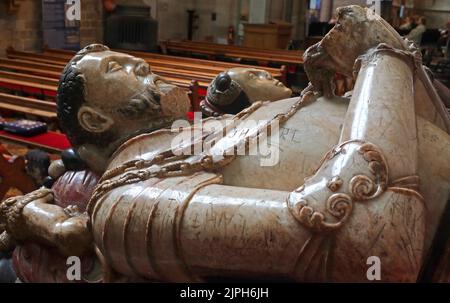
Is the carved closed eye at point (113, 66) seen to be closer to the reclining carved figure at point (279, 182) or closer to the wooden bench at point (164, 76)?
the reclining carved figure at point (279, 182)

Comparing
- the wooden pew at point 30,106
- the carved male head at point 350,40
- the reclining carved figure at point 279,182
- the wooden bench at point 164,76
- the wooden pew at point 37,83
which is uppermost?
the carved male head at point 350,40

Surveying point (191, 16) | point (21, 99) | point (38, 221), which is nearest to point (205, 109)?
Result: point (38, 221)

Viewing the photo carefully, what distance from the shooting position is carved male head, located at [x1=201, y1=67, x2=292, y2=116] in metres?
2.30

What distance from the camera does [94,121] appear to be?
2.03 meters

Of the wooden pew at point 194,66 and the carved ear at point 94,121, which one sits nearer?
the carved ear at point 94,121

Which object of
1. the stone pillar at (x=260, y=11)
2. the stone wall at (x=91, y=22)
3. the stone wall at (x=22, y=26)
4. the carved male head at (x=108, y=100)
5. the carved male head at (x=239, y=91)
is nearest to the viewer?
the carved male head at (x=108, y=100)

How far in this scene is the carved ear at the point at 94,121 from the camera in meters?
2.02

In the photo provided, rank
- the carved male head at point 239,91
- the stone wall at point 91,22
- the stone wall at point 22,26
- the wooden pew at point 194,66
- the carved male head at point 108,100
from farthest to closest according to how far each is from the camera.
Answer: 1. the stone wall at point 91,22
2. the stone wall at point 22,26
3. the wooden pew at point 194,66
4. the carved male head at point 239,91
5. the carved male head at point 108,100

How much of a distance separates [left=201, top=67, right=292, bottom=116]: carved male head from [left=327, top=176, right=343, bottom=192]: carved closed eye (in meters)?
0.95

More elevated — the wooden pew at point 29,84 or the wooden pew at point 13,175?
the wooden pew at point 29,84

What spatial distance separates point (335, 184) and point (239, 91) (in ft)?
3.26

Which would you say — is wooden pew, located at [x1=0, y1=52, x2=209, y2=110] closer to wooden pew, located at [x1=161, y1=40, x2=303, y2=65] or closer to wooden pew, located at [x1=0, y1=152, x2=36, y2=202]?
wooden pew, located at [x1=0, y1=152, x2=36, y2=202]

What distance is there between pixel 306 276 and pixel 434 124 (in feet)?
2.41

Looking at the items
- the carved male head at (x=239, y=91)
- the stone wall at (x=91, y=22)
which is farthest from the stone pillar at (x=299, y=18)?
the carved male head at (x=239, y=91)
